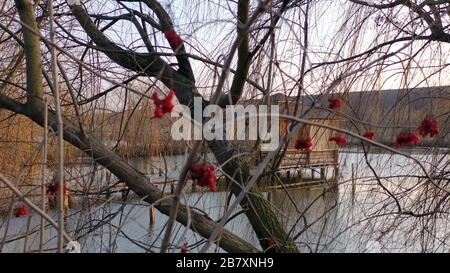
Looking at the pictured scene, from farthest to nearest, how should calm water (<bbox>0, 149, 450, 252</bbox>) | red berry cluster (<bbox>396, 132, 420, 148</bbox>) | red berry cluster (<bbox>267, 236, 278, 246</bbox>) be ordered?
calm water (<bbox>0, 149, 450, 252</bbox>)
red berry cluster (<bbox>267, 236, 278, 246</bbox>)
red berry cluster (<bbox>396, 132, 420, 148</bbox>)

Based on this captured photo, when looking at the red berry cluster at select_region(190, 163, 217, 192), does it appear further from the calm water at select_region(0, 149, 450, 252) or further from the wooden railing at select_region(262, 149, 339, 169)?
the wooden railing at select_region(262, 149, 339, 169)

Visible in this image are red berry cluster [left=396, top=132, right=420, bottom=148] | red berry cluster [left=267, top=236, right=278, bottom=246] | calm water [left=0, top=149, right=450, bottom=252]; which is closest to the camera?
red berry cluster [left=396, top=132, right=420, bottom=148]

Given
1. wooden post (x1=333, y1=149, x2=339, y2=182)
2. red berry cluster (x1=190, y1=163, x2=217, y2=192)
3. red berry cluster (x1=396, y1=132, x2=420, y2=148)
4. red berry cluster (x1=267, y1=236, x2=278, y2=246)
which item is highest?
red berry cluster (x1=396, y1=132, x2=420, y2=148)

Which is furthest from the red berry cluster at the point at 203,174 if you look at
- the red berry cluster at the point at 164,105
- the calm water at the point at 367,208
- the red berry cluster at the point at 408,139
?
the calm water at the point at 367,208

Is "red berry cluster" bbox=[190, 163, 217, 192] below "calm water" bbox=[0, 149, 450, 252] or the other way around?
the other way around

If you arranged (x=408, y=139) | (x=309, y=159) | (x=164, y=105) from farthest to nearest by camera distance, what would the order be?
1. (x=309, y=159)
2. (x=408, y=139)
3. (x=164, y=105)

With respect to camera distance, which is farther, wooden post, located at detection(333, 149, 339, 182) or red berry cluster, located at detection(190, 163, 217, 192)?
wooden post, located at detection(333, 149, 339, 182)

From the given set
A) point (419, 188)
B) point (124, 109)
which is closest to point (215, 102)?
point (124, 109)

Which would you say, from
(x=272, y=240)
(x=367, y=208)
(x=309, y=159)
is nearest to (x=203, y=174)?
(x=272, y=240)

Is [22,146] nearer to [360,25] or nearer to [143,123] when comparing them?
[143,123]

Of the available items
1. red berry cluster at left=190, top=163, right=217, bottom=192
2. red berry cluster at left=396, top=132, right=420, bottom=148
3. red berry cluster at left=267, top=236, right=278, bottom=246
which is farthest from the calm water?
red berry cluster at left=190, top=163, right=217, bottom=192

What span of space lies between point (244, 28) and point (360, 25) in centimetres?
126

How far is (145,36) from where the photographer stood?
1.73m

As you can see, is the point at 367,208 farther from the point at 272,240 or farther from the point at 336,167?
the point at 272,240
